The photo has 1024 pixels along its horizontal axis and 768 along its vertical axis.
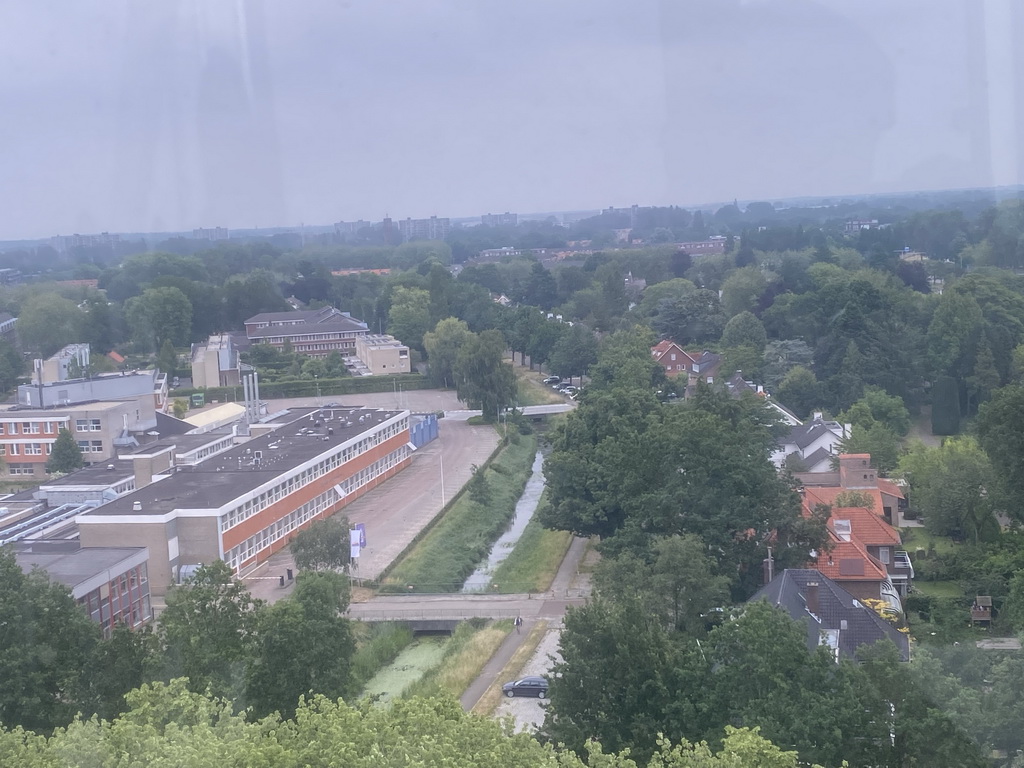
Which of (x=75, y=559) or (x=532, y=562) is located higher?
(x=75, y=559)

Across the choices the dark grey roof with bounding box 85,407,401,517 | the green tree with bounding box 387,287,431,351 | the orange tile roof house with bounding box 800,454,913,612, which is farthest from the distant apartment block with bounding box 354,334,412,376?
the orange tile roof house with bounding box 800,454,913,612

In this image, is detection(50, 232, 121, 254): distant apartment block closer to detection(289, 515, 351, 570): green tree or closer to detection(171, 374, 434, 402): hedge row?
detection(171, 374, 434, 402): hedge row

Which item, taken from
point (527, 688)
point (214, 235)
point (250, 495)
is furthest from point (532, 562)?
point (214, 235)

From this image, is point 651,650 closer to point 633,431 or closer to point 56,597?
point 56,597

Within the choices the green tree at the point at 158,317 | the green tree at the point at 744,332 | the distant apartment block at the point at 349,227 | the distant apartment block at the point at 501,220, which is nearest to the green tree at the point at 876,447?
the green tree at the point at 744,332

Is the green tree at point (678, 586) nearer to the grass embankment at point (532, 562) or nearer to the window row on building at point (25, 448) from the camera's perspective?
the grass embankment at point (532, 562)

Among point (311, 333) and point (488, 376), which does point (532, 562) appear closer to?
point (488, 376)
